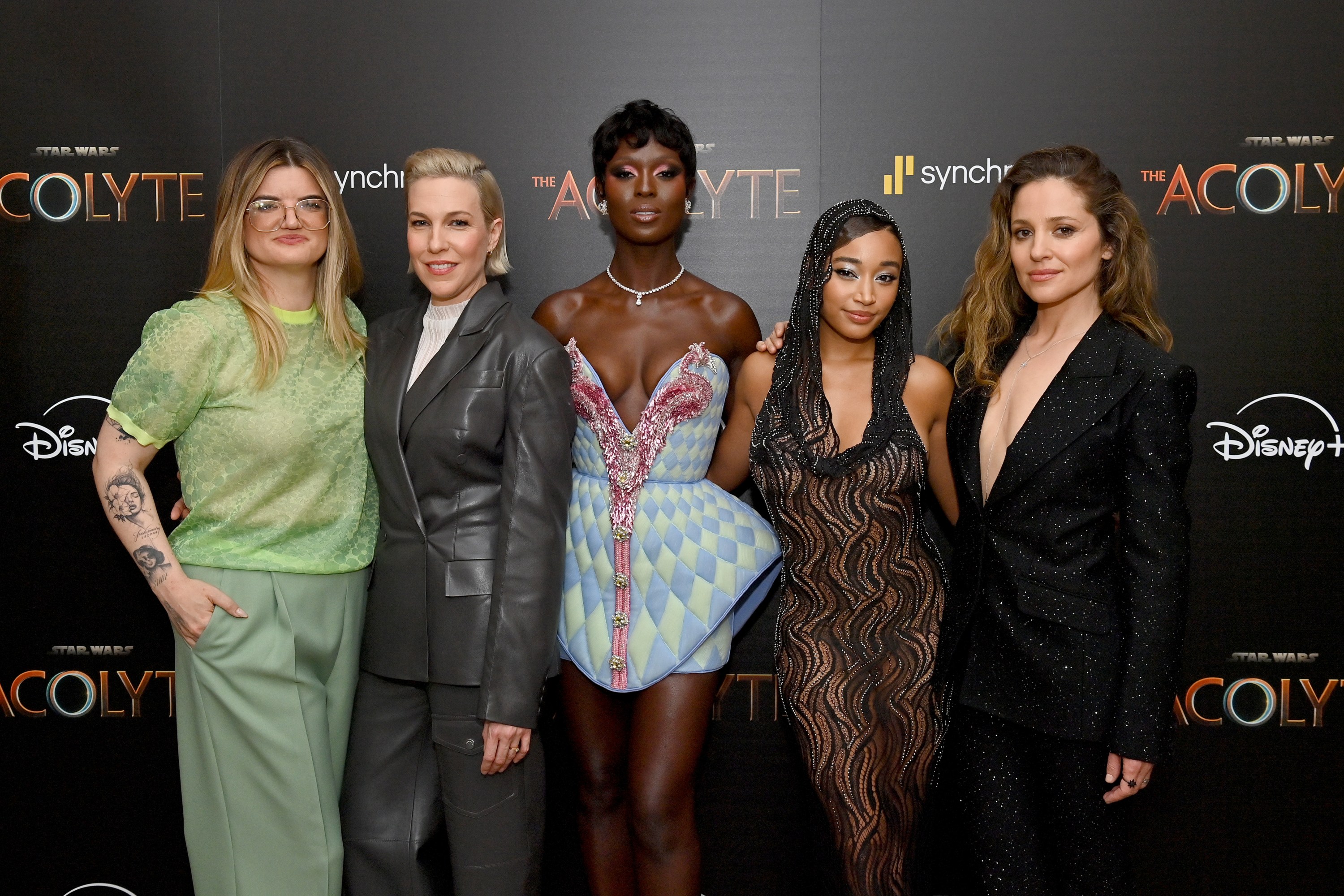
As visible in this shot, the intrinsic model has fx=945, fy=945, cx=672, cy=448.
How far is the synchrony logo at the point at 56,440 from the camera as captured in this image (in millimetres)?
3248

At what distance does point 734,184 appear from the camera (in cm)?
315

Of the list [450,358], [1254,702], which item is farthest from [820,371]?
[1254,702]

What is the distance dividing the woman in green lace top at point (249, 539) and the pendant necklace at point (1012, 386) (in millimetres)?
1585

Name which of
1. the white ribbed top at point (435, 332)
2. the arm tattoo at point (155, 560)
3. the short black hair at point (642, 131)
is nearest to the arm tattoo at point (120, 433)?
the arm tattoo at point (155, 560)

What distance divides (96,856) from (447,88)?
114 inches

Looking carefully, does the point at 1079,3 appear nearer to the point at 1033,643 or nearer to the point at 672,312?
the point at 672,312

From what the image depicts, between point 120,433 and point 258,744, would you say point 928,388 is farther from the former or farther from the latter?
point 120,433

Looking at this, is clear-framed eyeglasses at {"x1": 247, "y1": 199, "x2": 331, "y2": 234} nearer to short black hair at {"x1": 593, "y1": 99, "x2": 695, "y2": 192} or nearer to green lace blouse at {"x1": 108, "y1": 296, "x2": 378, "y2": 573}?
green lace blouse at {"x1": 108, "y1": 296, "x2": 378, "y2": 573}

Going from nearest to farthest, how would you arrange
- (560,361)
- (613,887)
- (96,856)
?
(560,361) < (613,887) < (96,856)

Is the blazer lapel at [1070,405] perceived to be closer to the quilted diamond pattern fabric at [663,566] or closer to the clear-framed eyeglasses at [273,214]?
the quilted diamond pattern fabric at [663,566]

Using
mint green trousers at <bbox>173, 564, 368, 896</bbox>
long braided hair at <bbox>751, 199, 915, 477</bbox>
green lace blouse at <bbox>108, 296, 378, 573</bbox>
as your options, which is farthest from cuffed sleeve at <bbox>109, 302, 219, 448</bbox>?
long braided hair at <bbox>751, 199, 915, 477</bbox>

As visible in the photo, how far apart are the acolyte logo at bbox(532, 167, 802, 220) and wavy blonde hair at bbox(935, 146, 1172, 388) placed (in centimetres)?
82

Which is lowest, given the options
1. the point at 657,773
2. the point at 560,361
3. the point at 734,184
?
the point at 657,773

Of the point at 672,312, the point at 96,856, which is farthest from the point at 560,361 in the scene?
the point at 96,856
